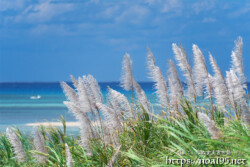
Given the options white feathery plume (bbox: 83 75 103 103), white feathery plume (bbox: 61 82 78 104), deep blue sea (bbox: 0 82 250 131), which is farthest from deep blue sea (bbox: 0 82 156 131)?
white feathery plume (bbox: 83 75 103 103)

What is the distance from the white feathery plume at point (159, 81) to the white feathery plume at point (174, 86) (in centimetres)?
14

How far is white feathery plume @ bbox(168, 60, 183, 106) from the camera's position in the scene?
4191 millimetres

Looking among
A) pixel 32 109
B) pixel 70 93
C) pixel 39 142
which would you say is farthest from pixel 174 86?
pixel 32 109

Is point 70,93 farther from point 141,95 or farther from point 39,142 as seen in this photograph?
point 141,95

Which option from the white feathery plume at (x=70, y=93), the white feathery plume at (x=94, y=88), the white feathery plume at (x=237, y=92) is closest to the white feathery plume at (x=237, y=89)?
the white feathery plume at (x=237, y=92)

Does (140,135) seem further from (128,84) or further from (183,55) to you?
(183,55)

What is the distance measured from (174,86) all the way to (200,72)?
36 centimetres

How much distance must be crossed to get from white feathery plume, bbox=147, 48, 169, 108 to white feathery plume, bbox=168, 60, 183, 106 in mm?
141

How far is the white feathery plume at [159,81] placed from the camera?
3875 mm

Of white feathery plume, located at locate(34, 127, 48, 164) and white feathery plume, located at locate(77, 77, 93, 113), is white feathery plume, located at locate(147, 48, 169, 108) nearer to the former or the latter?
white feathery plume, located at locate(77, 77, 93, 113)

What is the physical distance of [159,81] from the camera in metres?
3.88

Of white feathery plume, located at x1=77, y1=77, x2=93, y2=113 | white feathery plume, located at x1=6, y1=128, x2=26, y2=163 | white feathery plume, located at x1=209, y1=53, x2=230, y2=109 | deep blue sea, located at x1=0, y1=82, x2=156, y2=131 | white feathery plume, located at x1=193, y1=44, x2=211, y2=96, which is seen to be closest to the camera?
white feathery plume, located at x1=77, y1=77, x2=93, y2=113

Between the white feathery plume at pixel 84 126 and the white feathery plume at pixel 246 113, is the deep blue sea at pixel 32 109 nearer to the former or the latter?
the white feathery plume at pixel 84 126

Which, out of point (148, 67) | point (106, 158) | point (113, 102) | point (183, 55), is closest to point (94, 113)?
point (113, 102)
